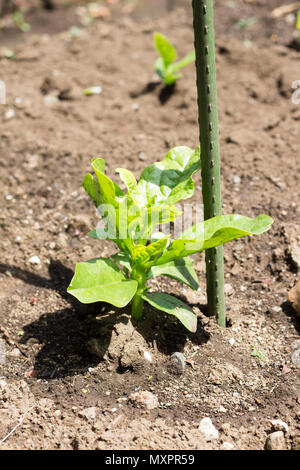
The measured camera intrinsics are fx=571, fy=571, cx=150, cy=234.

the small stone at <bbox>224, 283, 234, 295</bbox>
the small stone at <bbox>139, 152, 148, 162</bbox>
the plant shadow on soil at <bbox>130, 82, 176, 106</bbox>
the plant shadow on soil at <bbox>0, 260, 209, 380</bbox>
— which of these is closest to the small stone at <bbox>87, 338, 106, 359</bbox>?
the plant shadow on soil at <bbox>0, 260, 209, 380</bbox>

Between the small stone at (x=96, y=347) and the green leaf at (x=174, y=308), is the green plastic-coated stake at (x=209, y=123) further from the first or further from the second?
the small stone at (x=96, y=347)

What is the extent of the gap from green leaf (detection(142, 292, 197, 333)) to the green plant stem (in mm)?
36

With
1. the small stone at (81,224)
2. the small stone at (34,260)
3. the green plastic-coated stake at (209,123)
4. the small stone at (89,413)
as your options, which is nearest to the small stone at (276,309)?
the green plastic-coated stake at (209,123)

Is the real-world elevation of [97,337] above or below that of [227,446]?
above

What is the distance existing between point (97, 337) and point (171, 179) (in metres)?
0.79

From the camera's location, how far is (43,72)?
190 inches

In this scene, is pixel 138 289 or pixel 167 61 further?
pixel 167 61

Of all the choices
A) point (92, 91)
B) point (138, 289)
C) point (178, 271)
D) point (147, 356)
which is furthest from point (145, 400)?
point (92, 91)

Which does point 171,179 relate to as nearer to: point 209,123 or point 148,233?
point 148,233

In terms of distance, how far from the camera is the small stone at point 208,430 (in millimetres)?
2268

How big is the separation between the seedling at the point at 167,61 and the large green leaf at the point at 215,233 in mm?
2192

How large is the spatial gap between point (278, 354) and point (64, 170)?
1.92m

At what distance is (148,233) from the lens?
2482mm
